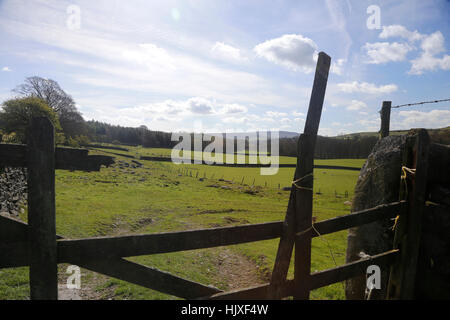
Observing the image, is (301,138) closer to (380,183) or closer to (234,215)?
(380,183)

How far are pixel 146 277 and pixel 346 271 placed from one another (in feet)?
8.40

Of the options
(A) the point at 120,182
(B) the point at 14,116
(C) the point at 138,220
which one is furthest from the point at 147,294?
(B) the point at 14,116

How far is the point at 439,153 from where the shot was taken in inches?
146

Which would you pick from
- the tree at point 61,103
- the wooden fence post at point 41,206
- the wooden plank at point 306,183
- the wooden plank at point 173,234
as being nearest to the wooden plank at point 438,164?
the wooden plank at point 173,234

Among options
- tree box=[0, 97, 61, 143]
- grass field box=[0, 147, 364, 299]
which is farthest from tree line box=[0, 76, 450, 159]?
grass field box=[0, 147, 364, 299]

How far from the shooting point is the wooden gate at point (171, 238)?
2119 millimetres

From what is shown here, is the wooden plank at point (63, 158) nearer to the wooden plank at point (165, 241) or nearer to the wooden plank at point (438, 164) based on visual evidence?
the wooden plank at point (165, 241)

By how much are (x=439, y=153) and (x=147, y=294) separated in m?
6.53

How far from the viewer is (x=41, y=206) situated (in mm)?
2119

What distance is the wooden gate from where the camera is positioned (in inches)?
83.4

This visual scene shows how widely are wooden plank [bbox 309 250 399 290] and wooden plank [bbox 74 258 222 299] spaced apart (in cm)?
128

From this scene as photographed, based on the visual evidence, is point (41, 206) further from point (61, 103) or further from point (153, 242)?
point (61, 103)

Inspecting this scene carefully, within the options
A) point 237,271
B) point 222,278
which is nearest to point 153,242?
point 222,278

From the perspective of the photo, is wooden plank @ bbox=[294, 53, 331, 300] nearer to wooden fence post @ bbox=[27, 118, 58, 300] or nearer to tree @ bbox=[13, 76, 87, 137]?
wooden fence post @ bbox=[27, 118, 58, 300]
